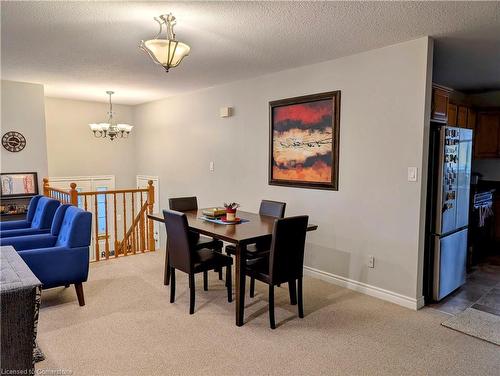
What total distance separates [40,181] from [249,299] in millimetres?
3795

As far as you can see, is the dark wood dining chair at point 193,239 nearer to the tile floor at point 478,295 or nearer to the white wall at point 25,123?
the tile floor at point 478,295

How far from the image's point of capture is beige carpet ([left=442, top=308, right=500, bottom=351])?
2709 millimetres

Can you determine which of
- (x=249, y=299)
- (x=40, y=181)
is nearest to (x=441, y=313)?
(x=249, y=299)

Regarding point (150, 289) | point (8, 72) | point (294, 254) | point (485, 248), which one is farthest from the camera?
point (485, 248)

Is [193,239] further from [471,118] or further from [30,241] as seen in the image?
[471,118]

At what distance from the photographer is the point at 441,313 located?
10.2ft

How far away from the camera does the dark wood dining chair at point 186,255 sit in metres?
2.96

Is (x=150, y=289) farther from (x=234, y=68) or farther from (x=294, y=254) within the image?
(x=234, y=68)

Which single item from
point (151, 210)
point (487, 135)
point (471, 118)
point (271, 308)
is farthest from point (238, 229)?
point (487, 135)

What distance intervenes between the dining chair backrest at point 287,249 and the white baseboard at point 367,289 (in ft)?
3.24

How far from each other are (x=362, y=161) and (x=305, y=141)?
29.7 inches

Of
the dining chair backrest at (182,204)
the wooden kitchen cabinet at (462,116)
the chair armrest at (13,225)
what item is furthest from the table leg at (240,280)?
the wooden kitchen cabinet at (462,116)

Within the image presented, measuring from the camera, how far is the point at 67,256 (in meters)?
3.11

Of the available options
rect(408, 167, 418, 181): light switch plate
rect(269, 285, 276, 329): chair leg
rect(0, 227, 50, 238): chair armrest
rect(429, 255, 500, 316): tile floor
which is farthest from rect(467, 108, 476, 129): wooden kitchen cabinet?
rect(0, 227, 50, 238): chair armrest
